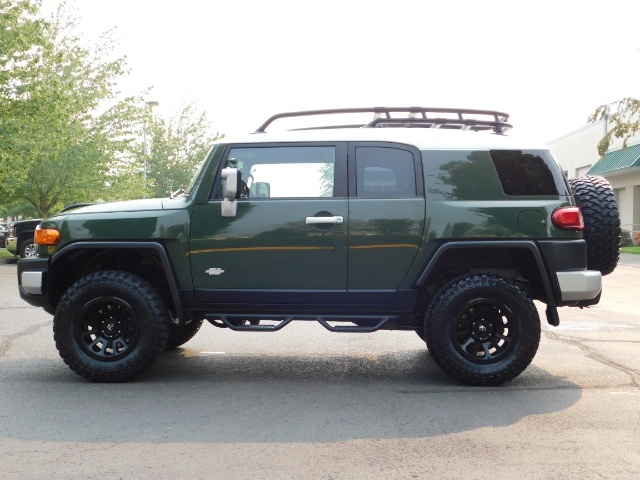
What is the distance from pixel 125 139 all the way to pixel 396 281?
29308 mm

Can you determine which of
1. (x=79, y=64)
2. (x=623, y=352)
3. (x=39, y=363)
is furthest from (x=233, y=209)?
(x=79, y=64)

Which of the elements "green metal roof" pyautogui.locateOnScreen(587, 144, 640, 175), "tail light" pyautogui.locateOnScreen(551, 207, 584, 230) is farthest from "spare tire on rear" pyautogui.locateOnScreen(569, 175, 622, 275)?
"green metal roof" pyautogui.locateOnScreen(587, 144, 640, 175)

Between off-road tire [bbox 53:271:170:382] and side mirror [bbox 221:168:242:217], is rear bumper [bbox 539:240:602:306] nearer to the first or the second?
side mirror [bbox 221:168:242:217]

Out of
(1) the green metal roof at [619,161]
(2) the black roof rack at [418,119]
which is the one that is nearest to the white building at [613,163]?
(1) the green metal roof at [619,161]

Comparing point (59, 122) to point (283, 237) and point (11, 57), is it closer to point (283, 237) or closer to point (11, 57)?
point (11, 57)

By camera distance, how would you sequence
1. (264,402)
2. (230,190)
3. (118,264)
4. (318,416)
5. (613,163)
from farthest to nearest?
(613,163) → (118,264) → (230,190) → (264,402) → (318,416)

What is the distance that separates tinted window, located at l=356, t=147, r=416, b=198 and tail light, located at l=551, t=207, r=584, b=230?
1.08 m

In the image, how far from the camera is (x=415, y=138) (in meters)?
6.34

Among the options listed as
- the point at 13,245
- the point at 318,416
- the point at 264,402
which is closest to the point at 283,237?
the point at 264,402

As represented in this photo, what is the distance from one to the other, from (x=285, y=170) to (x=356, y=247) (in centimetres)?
83

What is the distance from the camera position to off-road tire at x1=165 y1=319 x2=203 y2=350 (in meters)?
7.50

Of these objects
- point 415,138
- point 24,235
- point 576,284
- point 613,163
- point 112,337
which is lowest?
point 24,235

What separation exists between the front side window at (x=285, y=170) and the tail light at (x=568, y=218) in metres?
1.70

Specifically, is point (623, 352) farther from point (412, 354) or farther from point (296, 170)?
point (296, 170)
